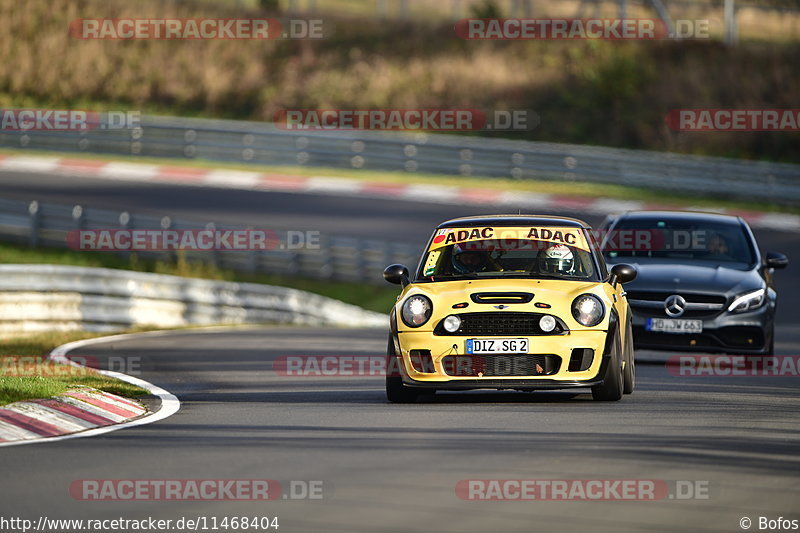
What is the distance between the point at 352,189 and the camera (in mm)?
39594

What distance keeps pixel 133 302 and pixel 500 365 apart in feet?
40.0

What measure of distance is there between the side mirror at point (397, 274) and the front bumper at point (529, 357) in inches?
32.4

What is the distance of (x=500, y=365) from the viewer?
38.6 feet

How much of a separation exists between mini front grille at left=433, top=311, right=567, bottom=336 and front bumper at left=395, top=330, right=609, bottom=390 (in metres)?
0.08

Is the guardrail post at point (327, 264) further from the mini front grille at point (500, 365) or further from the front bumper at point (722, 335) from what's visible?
the mini front grille at point (500, 365)

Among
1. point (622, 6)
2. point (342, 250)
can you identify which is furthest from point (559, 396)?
point (622, 6)

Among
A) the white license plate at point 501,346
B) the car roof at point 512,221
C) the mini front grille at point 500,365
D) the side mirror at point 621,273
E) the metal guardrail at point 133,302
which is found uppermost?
the car roof at point 512,221

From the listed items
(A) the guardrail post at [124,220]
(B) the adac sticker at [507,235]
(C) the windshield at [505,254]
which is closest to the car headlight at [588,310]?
(C) the windshield at [505,254]

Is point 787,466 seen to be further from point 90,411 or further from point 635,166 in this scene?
point 635,166

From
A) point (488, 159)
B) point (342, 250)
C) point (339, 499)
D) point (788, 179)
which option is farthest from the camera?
point (488, 159)

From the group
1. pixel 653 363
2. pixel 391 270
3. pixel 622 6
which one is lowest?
pixel 653 363

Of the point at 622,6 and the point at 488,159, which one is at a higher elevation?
the point at 622,6

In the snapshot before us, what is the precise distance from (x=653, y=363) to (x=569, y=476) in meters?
8.72

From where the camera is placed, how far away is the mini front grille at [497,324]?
11852 millimetres
